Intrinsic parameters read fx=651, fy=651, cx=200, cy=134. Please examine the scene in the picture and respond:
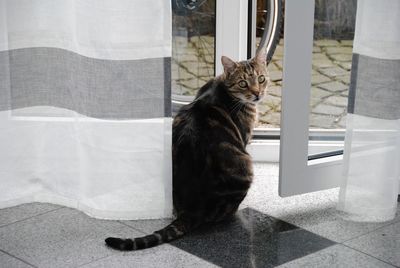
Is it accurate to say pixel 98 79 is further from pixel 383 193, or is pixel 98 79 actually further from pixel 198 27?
pixel 383 193

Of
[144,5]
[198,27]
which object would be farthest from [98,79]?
[198,27]

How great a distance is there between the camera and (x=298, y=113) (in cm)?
204

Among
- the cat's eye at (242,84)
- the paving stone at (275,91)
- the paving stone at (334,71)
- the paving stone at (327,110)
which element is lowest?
the paving stone at (275,91)

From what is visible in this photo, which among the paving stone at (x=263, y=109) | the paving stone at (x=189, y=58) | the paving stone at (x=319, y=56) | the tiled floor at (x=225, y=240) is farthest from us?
the paving stone at (x=263, y=109)

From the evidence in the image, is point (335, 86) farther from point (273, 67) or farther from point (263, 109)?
point (273, 67)

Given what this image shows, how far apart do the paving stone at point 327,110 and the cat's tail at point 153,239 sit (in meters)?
0.57

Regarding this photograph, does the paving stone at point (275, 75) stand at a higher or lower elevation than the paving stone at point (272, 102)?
higher

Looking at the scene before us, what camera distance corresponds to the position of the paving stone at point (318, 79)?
207cm

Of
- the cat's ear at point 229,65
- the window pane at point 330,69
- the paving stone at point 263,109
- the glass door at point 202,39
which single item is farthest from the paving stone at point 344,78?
→ the paving stone at point 263,109

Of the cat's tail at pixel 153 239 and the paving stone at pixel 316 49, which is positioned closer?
the cat's tail at pixel 153 239

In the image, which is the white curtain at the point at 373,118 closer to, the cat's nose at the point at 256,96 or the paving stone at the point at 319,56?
the paving stone at the point at 319,56

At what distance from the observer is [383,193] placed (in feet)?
6.81

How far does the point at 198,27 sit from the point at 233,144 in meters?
0.70

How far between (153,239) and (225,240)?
8.7 inches
